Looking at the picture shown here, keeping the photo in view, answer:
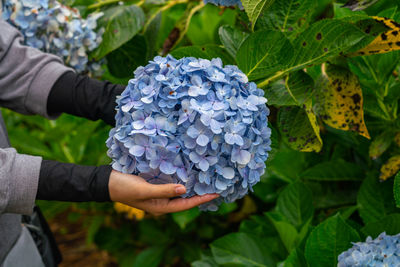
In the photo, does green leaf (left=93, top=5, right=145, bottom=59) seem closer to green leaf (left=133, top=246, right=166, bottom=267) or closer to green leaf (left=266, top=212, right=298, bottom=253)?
green leaf (left=266, top=212, right=298, bottom=253)

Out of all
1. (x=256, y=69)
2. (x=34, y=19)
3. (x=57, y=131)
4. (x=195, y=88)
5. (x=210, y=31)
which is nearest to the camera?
(x=195, y=88)

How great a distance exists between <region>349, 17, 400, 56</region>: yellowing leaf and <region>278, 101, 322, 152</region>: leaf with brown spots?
0.58ft

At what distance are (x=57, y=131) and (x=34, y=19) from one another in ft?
2.96

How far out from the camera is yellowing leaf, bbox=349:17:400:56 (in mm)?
889

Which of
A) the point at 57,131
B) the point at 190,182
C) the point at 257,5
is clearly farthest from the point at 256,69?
the point at 57,131

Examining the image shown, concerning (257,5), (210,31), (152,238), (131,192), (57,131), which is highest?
(257,5)

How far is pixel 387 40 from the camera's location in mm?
916

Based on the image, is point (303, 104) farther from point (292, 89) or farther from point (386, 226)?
point (386, 226)

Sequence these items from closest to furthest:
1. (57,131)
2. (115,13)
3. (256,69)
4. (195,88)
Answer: (195,88), (256,69), (115,13), (57,131)

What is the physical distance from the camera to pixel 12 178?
2.62 ft

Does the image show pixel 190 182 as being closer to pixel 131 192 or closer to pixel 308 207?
pixel 131 192

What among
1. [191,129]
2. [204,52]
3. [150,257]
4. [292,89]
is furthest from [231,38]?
[150,257]

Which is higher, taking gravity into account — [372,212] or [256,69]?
[256,69]

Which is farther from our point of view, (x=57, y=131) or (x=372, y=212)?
(x=57, y=131)
